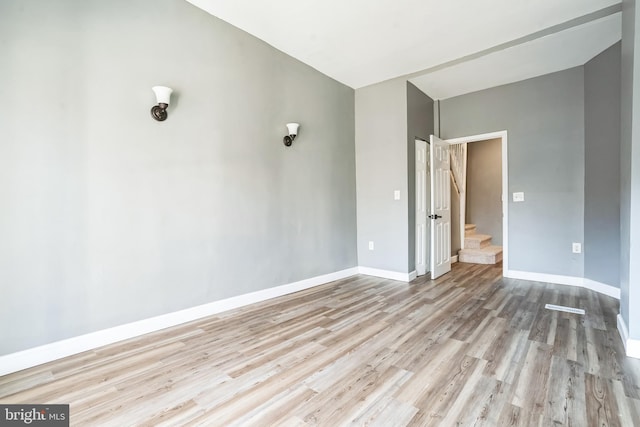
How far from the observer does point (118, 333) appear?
7.35 feet

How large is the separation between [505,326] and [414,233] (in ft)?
6.05

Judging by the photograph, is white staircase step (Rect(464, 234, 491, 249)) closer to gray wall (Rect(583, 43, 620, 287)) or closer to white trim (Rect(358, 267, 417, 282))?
gray wall (Rect(583, 43, 620, 287))

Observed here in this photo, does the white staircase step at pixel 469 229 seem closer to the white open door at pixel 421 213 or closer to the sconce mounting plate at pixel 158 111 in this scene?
the white open door at pixel 421 213

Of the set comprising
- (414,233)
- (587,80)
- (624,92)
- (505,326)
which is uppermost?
(587,80)

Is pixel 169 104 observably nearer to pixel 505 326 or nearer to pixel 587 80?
pixel 505 326

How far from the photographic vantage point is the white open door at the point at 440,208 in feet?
13.6

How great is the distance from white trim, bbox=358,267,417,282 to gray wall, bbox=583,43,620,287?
2.15 meters

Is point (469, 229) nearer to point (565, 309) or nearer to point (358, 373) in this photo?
point (565, 309)

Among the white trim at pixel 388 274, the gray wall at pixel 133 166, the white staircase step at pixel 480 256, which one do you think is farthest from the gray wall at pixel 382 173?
the white staircase step at pixel 480 256

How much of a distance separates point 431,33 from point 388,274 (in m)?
2.97

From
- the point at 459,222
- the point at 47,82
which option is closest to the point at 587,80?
the point at 459,222

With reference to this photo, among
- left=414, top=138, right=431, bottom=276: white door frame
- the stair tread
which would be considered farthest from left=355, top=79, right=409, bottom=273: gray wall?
the stair tread

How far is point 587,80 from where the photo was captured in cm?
359

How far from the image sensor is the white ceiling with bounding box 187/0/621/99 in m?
2.59
